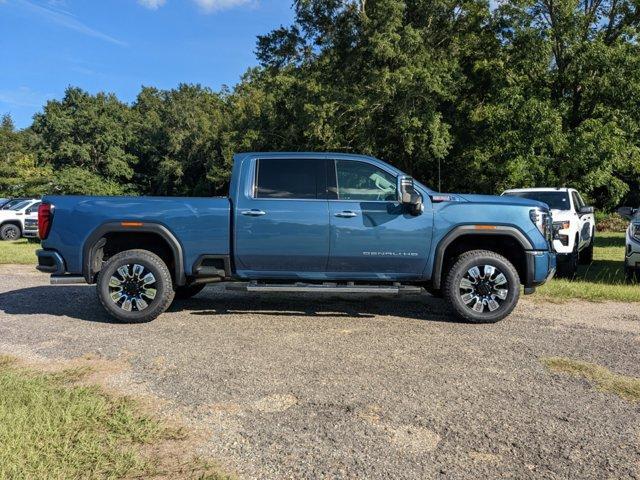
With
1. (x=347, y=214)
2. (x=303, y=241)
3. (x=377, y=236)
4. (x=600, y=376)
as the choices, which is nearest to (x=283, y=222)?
(x=303, y=241)

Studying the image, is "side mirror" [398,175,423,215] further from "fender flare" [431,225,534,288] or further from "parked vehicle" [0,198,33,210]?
"parked vehicle" [0,198,33,210]

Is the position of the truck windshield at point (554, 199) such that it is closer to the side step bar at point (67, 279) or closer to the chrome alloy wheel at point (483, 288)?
the chrome alloy wheel at point (483, 288)

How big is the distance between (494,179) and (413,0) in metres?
9.44

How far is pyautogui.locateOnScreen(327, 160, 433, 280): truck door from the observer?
20.2 feet

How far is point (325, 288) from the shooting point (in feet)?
20.2

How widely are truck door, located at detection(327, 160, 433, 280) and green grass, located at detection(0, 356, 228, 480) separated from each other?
308 centimetres

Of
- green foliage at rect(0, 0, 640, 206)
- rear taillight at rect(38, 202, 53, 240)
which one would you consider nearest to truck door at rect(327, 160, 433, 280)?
rear taillight at rect(38, 202, 53, 240)

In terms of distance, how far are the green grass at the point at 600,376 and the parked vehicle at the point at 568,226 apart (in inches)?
162

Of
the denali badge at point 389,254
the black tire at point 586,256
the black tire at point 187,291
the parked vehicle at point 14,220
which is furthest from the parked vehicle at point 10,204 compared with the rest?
the black tire at point 586,256

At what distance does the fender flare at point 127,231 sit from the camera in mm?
6172

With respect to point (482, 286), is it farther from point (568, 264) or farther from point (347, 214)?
point (568, 264)

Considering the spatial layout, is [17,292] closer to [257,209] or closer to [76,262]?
[76,262]

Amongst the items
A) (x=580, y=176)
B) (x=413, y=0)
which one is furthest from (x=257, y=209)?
(x=413, y=0)

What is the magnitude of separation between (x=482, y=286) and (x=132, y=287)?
412 centimetres
